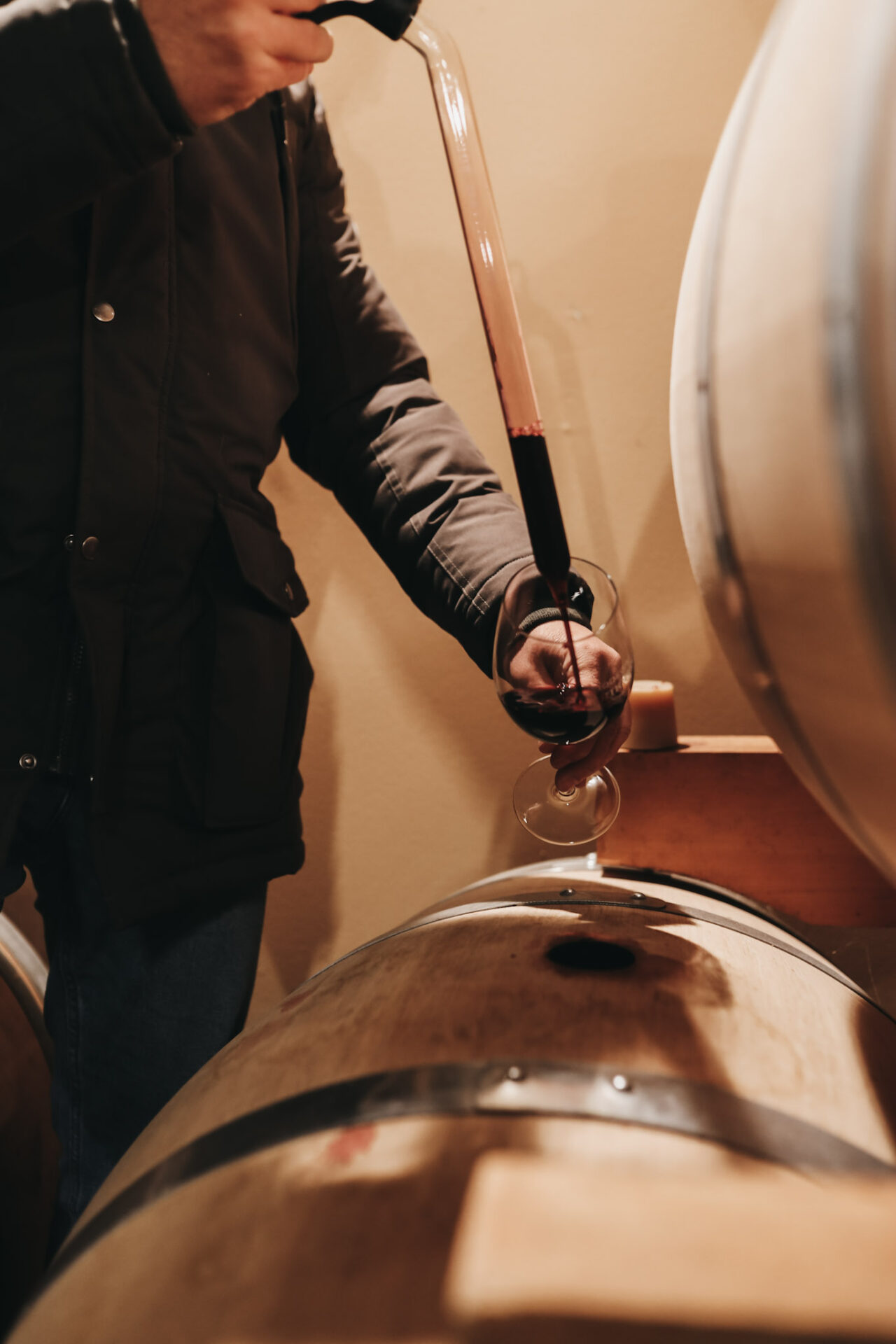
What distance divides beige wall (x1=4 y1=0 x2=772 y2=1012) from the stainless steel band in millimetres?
1056

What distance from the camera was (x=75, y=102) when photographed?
60 cm

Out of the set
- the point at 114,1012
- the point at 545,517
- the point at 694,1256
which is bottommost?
the point at 114,1012

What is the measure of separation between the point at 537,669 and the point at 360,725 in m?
0.88

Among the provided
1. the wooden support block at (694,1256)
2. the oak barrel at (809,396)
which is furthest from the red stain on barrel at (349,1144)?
the oak barrel at (809,396)

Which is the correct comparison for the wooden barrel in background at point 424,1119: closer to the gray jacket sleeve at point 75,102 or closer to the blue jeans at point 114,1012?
the blue jeans at point 114,1012

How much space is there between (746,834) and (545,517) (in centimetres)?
51

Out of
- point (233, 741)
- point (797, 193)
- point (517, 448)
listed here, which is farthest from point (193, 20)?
point (233, 741)

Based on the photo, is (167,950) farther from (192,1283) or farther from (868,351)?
(868,351)

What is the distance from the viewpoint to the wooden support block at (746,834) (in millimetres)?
924

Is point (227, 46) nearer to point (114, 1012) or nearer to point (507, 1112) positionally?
point (507, 1112)

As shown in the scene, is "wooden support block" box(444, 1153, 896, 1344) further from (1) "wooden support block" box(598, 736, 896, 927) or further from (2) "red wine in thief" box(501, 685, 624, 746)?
(1) "wooden support block" box(598, 736, 896, 927)

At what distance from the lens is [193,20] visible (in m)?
0.58

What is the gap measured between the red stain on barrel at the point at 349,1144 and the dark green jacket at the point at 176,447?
454 mm

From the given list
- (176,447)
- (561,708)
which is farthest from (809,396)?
(176,447)
